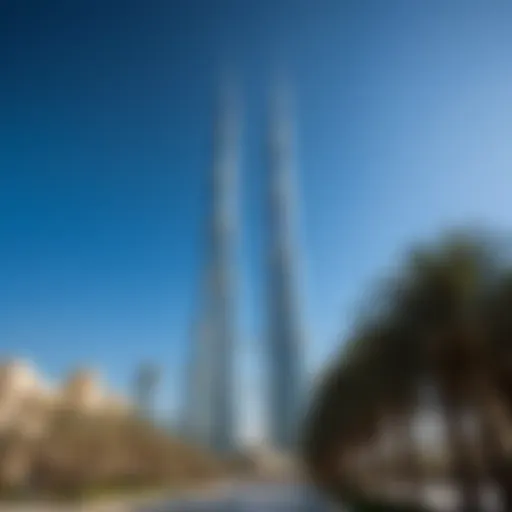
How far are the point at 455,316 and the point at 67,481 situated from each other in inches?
1282

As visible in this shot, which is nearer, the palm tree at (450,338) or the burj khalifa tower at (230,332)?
the palm tree at (450,338)

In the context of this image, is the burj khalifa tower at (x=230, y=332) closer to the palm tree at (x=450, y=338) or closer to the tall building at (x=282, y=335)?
the tall building at (x=282, y=335)

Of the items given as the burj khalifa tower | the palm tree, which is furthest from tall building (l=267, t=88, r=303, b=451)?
the palm tree

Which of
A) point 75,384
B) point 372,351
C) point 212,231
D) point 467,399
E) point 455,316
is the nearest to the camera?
point 455,316

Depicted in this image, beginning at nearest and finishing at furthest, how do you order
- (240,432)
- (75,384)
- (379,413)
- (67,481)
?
(379,413) → (67,481) → (75,384) → (240,432)

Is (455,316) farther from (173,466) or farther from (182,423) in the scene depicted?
(182,423)

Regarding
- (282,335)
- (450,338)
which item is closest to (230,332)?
(282,335)

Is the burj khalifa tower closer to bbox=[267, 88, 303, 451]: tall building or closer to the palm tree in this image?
bbox=[267, 88, 303, 451]: tall building

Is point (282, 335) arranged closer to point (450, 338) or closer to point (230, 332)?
point (230, 332)

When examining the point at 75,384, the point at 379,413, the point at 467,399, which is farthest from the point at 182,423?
the point at 467,399

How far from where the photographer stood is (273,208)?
82812 mm

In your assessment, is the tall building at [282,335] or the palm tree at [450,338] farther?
the tall building at [282,335]

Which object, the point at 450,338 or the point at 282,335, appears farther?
the point at 282,335

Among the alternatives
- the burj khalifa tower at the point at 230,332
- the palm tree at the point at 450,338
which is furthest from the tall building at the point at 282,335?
the palm tree at the point at 450,338
